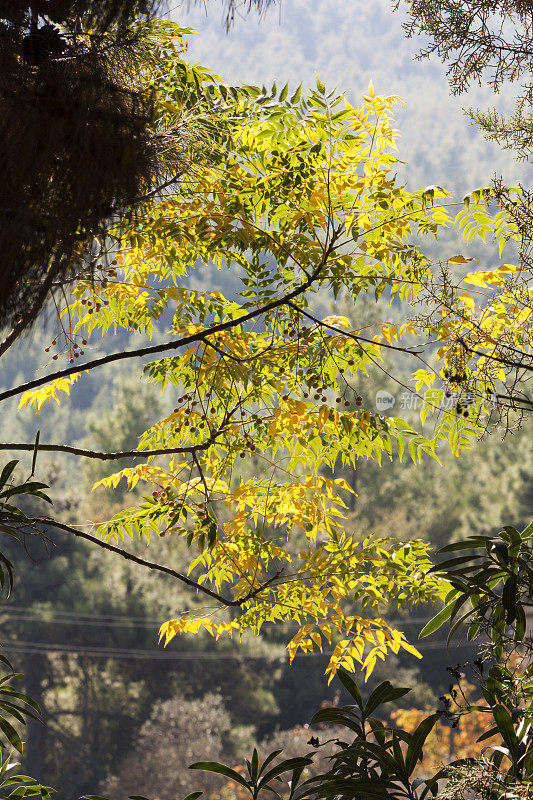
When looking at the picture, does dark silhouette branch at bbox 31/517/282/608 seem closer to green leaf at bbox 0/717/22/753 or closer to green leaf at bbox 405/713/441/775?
green leaf at bbox 0/717/22/753

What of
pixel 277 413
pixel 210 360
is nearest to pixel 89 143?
pixel 210 360

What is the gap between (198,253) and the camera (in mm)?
1916

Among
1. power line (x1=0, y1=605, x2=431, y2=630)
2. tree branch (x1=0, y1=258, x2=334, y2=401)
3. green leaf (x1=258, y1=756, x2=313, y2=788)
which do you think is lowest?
green leaf (x1=258, y1=756, x2=313, y2=788)

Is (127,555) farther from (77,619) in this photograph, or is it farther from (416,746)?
(77,619)

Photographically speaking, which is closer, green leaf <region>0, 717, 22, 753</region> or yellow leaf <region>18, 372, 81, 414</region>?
green leaf <region>0, 717, 22, 753</region>

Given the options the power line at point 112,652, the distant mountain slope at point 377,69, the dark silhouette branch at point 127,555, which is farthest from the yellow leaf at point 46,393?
the distant mountain slope at point 377,69

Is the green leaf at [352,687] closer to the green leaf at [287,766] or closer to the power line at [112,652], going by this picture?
the green leaf at [287,766]

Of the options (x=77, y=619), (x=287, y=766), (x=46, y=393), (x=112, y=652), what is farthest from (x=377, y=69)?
(x=287, y=766)

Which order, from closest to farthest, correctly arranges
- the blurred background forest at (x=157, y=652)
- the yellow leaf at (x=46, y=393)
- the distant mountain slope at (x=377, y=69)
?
1. the yellow leaf at (x=46, y=393)
2. the blurred background forest at (x=157, y=652)
3. the distant mountain slope at (x=377, y=69)

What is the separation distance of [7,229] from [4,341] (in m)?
0.61

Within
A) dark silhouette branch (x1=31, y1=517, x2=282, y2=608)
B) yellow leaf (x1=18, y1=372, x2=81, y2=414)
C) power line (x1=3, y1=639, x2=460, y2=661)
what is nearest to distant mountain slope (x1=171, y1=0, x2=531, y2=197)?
power line (x1=3, y1=639, x2=460, y2=661)

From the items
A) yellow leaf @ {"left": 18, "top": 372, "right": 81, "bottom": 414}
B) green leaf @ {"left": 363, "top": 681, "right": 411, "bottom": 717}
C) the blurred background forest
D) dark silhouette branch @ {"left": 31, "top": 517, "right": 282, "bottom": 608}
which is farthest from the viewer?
the blurred background forest

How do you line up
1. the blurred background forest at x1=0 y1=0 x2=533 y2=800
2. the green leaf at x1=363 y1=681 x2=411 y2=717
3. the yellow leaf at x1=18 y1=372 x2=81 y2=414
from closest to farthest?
the green leaf at x1=363 y1=681 x2=411 y2=717 < the yellow leaf at x1=18 y1=372 x2=81 y2=414 < the blurred background forest at x1=0 y1=0 x2=533 y2=800

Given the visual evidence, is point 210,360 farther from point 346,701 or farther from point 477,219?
point 346,701
